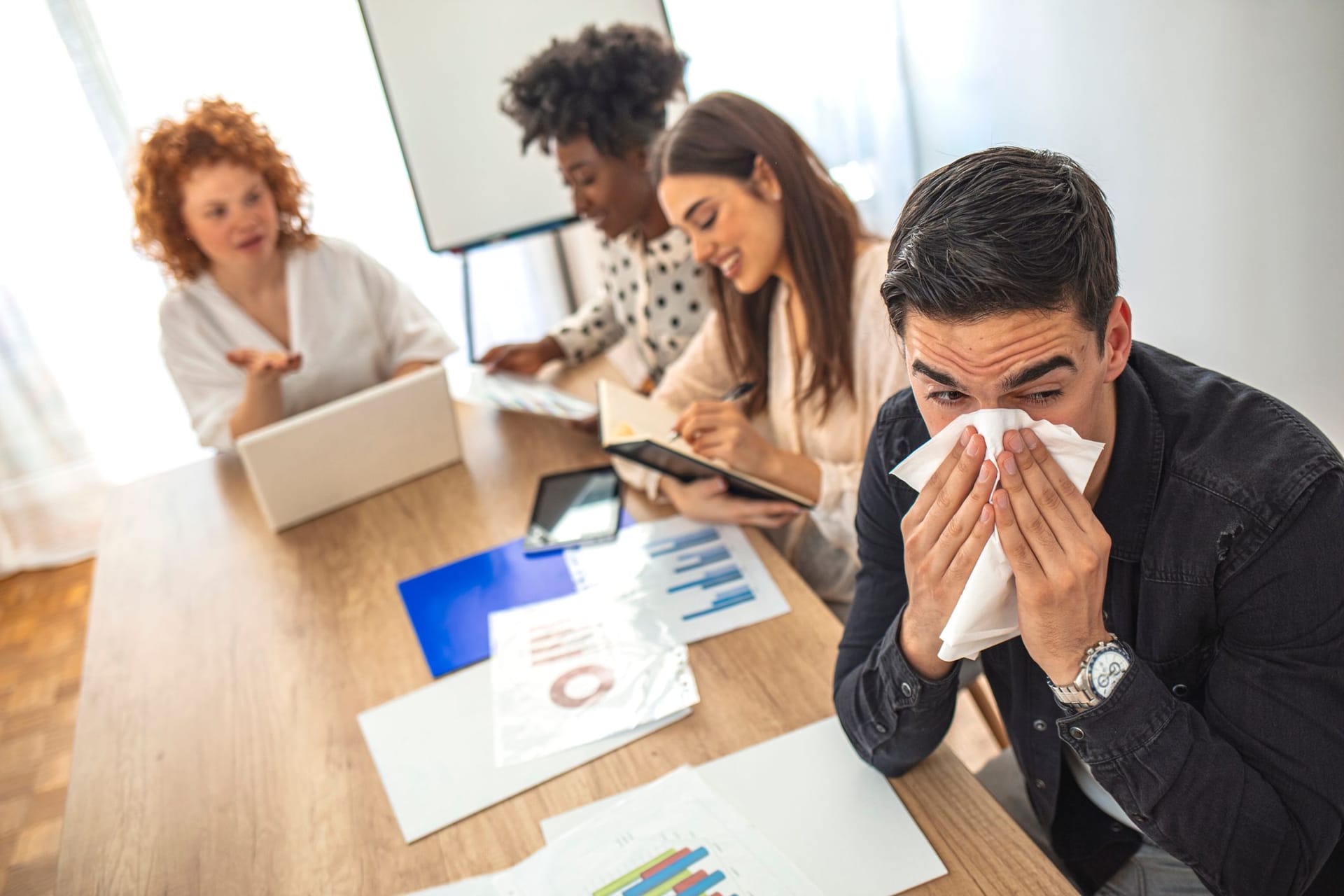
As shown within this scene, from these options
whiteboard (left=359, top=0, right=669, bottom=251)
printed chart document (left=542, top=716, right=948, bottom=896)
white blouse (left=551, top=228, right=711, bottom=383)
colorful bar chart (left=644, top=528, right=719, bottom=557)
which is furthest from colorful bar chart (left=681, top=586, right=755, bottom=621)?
whiteboard (left=359, top=0, right=669, bottom=251)

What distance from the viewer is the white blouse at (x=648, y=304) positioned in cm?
202

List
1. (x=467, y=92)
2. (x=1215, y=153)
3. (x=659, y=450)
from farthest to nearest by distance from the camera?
1. (x=467, y=92)
2. (x=1215, y=153)
3. (x=659, y=450)

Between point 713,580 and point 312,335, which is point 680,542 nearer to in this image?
point 713,580

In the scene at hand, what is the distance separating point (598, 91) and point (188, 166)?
794 mm

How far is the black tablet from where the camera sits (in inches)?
59.5

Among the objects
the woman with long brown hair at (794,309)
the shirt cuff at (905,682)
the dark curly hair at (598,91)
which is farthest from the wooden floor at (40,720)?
the dark curly hair at (598,91)

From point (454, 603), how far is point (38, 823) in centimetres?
161

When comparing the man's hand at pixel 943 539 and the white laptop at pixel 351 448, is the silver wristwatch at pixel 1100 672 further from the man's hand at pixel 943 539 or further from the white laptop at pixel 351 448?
the white laptop at pixel 351 448

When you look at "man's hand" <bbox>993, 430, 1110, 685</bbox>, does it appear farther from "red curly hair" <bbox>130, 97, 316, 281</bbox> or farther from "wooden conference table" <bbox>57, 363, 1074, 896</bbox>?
"red curly hair" <bbox>130, 97, 316, 281</bbox>

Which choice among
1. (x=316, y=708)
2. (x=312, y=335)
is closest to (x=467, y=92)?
(x=312, y=335)

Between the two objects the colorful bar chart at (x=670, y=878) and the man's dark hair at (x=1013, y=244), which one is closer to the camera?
A: the man's dark hair at (x=1013, y=244)

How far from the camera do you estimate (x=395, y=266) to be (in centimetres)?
341

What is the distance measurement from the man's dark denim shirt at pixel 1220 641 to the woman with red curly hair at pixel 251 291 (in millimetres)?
1454

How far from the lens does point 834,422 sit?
155 centimetres
